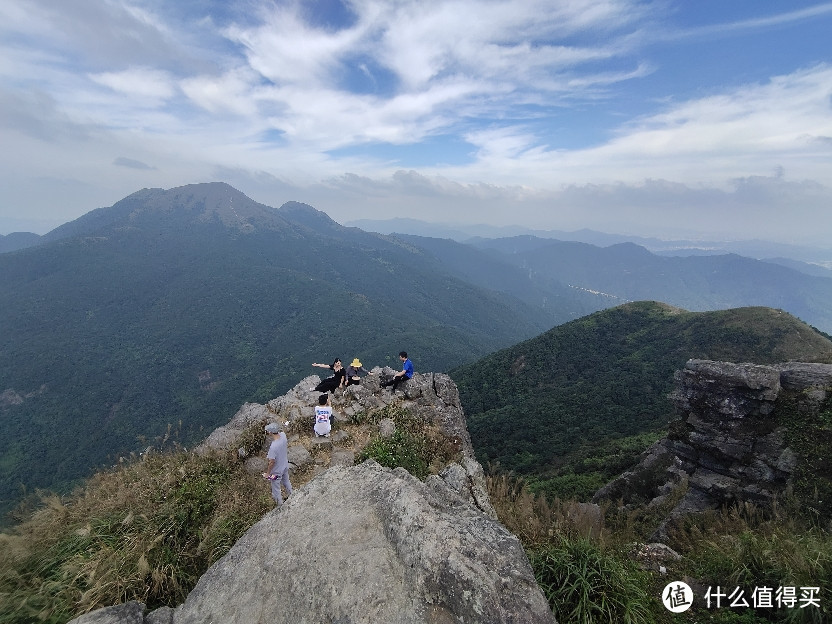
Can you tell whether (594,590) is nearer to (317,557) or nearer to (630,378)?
(317,557)

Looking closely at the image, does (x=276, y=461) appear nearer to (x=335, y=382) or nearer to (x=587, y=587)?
(x=587, y=587)

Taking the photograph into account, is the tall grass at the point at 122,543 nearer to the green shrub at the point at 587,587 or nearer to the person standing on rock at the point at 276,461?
the person standing on rock at the point at 276,461

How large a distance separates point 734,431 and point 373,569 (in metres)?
21.1

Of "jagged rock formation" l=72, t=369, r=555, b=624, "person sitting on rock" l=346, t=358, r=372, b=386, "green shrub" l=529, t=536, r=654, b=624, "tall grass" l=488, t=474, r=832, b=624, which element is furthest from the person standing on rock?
"person sitting on rock" l=346, t=358, r=372, b=386

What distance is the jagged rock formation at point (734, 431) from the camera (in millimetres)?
15750

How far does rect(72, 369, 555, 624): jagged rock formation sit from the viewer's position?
3.40 meters

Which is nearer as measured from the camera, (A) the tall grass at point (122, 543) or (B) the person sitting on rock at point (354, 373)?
(A) the tall grass at point (122, 543)

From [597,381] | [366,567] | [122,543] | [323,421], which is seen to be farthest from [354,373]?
[597,381]

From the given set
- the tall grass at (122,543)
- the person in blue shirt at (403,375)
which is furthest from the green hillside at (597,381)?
the tall grass at (122,543)

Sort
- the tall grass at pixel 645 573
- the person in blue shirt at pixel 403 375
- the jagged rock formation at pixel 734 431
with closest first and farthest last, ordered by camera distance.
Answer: the tall grass at pixel 645 573 < the person in blue shirt at pixel 403 375 < the jagged rock formation at pixel 734 431

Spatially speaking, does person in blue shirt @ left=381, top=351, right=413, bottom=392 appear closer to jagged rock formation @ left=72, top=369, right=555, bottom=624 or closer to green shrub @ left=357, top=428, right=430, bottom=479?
green shrub @ left=357, top=428, right=430, bottom=479

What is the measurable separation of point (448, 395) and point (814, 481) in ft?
46.6

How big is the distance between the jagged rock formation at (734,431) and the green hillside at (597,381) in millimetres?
11829

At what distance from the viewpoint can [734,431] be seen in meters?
17.6
